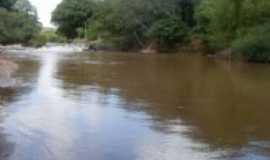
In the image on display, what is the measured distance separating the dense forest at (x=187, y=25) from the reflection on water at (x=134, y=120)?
17581 mm

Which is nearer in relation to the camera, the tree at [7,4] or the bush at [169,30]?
the bush at [169,30]

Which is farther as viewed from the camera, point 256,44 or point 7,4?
point 7,4

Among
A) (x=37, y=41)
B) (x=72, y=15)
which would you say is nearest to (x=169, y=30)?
(x=37, y=41)

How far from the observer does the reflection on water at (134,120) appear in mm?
8797

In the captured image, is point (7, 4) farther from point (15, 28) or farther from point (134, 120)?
point (134, 120)

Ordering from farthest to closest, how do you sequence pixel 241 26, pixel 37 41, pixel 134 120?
pixel 37 41, pixel 241 26, pixel 134 120

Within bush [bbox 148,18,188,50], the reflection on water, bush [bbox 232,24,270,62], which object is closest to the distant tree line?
bush [bbox 148,18,188,50]

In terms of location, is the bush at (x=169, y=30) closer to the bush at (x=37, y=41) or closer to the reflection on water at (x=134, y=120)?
the bush at (x=37, y=41)

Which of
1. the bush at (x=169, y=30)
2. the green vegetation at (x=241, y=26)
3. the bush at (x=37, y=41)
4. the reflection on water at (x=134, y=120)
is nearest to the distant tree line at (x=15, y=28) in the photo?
the bush at (x=37, y=41)

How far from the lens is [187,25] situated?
178 ft

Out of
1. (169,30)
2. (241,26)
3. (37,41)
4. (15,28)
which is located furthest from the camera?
(37,41)

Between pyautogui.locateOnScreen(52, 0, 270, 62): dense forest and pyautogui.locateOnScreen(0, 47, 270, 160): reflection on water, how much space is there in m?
17.6

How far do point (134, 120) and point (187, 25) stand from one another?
43.3 meters

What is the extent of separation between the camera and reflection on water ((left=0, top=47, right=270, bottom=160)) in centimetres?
880
